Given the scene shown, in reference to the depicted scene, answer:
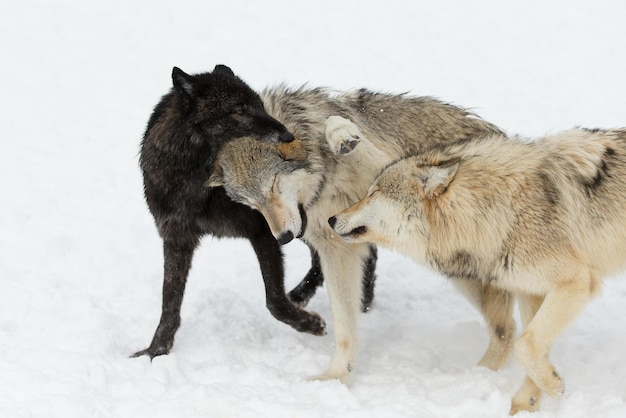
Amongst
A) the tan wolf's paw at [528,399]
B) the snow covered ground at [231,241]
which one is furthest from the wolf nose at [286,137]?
the tan wolf's paw at [528,399]

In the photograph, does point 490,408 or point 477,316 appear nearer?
point 490,408

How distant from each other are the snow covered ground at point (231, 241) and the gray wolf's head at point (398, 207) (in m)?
1.02

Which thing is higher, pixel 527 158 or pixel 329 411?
pixel 527 158

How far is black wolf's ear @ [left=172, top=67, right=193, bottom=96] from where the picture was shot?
5.11m

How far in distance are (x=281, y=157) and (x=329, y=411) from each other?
5.54 feet

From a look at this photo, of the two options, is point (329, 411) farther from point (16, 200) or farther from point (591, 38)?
point (591, 38)

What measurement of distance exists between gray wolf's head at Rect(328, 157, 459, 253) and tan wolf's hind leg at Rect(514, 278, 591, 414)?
2.75ft

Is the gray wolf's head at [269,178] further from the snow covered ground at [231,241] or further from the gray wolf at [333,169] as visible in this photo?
the snow covered ground at [231,241]

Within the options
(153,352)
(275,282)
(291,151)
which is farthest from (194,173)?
(153,352)

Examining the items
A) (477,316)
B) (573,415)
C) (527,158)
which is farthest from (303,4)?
(573,415)

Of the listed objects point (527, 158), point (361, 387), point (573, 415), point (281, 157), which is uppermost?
point (527, 158)

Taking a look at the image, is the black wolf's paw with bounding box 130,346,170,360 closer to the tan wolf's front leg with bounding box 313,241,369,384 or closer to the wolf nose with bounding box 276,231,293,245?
the tan wolf's front leg with bounding box 313,241,369,384

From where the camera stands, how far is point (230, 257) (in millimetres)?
7531

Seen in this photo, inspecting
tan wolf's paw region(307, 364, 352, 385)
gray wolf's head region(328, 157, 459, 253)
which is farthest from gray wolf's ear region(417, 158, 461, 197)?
tan wolf's paw region(307, 364, 352, 385)
